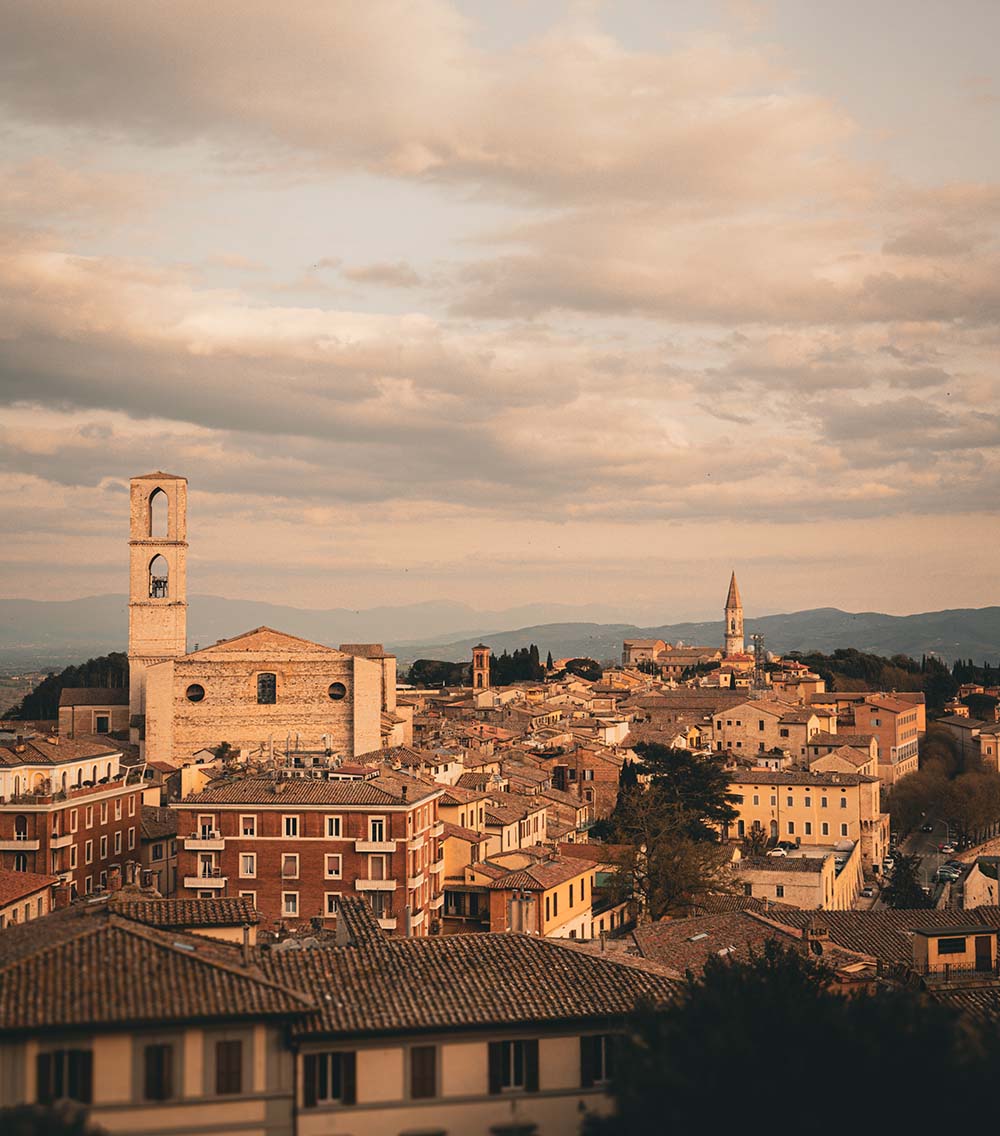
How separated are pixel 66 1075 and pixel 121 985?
92cm

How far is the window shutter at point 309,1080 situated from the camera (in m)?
14.2

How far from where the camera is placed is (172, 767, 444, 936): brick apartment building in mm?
33531

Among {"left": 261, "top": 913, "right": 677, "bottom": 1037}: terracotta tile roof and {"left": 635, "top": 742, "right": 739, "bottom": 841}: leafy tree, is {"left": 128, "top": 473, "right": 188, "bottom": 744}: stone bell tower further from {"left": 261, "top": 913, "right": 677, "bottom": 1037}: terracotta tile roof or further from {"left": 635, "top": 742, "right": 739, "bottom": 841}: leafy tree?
{"left": 261, "top": 913, "right": 677, "bottom": 1037}: terracotta tile roof

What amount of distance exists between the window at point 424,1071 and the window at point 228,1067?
1.71m

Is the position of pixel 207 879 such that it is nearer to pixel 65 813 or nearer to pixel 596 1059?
pixel 65 813

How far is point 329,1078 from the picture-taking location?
14336 mm

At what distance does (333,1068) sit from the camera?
14.4 m

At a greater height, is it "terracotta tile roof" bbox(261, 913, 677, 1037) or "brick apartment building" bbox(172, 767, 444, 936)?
"terracotta tile roof" bbox(261, 913, 677, 1037)

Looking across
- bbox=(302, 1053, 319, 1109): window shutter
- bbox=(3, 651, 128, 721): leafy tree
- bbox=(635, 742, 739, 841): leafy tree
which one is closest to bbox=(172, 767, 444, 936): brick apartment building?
bbox=(302, 1053, 319, 1109): window shutter

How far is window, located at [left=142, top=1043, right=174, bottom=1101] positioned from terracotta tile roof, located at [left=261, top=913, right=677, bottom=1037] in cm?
120

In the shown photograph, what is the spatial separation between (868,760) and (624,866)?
117 feet

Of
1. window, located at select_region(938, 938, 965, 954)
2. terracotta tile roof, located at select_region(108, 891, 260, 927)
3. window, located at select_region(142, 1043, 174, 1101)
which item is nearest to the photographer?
window, located at select_region(142, 1043, 174, 1101)

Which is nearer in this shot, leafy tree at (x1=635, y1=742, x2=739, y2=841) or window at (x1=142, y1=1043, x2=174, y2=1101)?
window at (x1=142, y1=1043, x2=174, y2=1101)

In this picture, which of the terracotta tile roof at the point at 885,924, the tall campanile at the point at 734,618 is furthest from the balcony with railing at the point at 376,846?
the tall campanile at the point at 734,618
